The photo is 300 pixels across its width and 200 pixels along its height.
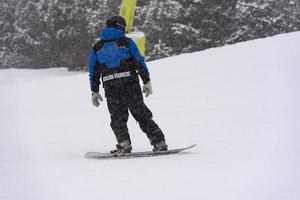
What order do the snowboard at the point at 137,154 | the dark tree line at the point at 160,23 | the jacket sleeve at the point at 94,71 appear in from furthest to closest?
the dark tree line at the point at 160,23 < the jacket sleeve at the point at 94,71 < the snowboard at the point at 137,154

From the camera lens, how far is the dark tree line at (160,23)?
74.8 feet

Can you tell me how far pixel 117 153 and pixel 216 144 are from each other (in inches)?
43.6

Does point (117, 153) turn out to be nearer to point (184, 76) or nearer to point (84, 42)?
point (184, 76)

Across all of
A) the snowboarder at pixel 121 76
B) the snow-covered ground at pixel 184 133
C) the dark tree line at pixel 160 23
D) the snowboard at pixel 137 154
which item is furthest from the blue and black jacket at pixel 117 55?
the dark tree line at pixel 160 23

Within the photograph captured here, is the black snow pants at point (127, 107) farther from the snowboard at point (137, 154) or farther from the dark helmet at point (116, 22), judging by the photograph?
the dark helmet at point (116, 22)

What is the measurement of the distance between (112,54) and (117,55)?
55 millimetres

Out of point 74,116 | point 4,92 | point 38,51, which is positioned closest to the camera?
point 74,116

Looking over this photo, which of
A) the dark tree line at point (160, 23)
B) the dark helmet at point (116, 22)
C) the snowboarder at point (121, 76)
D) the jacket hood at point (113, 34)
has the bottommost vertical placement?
the dark tree line at point (160, 23)

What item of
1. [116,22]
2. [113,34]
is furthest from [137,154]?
[116,22]

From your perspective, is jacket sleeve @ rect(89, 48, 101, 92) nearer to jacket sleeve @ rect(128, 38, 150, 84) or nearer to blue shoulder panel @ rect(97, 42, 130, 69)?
blue shoulder panel @ rect(97, 42, 130, 69)

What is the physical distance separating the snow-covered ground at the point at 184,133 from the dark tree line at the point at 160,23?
352 inches

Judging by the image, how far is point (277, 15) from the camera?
2334 centimetres

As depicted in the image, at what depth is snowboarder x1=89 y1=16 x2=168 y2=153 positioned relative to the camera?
22.1 ft

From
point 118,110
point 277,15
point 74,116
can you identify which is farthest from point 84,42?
point 118,110
